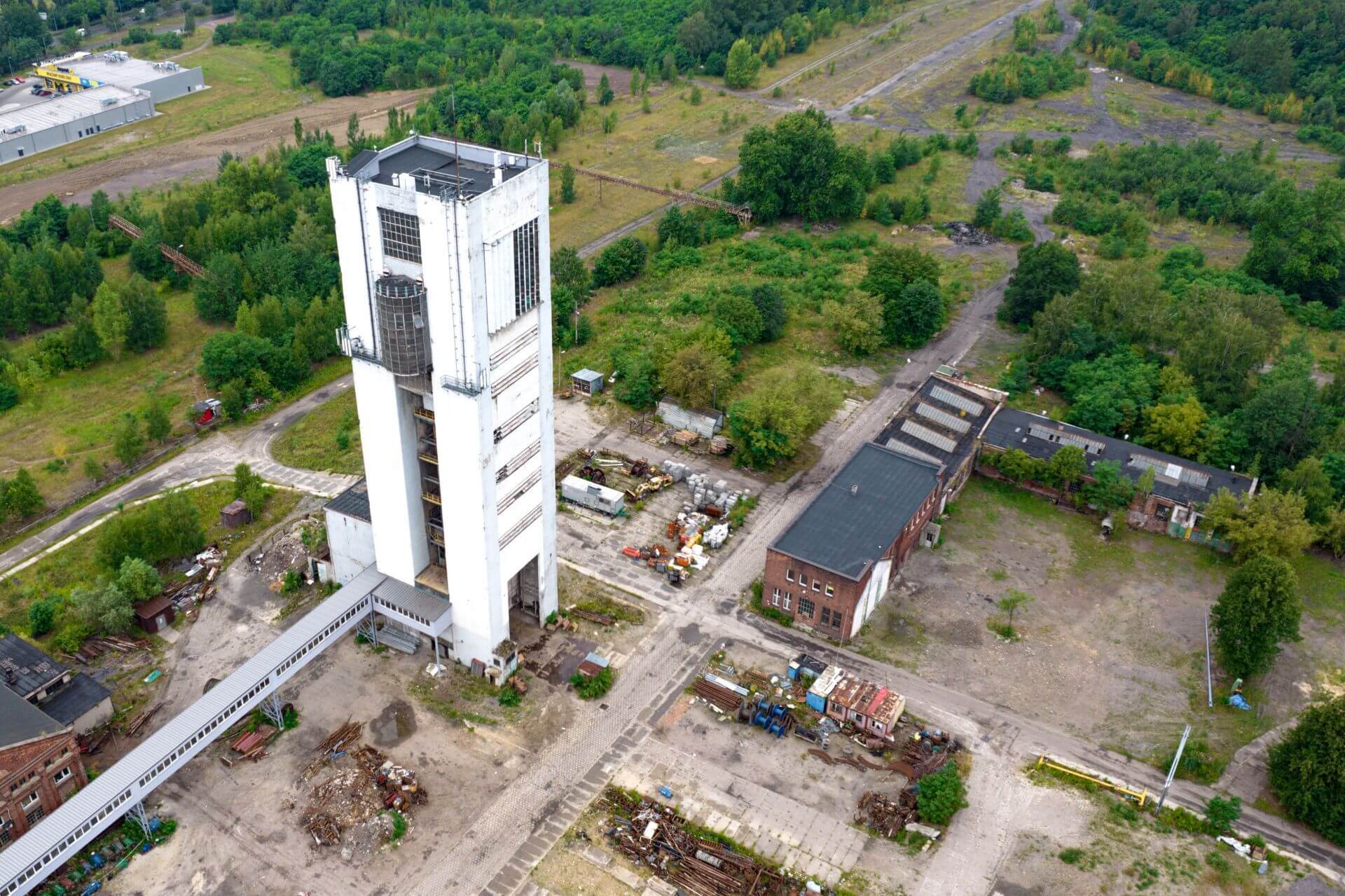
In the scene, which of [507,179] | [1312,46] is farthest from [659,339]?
[1312,46]

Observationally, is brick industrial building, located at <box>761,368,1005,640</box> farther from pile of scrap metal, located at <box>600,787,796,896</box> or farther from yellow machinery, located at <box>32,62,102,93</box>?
yellow machinery, located at <box>32,62,102,93</box>

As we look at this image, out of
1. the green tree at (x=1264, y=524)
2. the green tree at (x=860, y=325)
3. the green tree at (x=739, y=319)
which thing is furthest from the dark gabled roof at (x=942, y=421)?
the green tree at (x=1264, y=524)

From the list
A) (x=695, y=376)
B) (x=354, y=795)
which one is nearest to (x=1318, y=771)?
(x=354, y=795)

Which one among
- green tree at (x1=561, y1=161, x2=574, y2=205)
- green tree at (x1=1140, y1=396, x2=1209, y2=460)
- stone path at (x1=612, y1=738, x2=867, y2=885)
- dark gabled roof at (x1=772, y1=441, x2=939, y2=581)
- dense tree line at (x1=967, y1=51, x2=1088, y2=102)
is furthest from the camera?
dense tree line at (x1=967, y1=51, x2=1088, y2=102)

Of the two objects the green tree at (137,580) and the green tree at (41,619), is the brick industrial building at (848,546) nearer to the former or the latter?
the green tree at (137,580)

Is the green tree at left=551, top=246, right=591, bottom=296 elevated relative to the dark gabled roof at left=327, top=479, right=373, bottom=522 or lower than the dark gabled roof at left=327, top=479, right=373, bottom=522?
lower

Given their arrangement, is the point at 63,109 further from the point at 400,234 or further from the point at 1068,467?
the point at 1068,467

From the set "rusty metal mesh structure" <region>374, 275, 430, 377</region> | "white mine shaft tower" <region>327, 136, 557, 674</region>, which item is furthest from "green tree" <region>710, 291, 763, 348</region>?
"rusty metal mesh structure" <region>374, 275, 430, 377</region>
